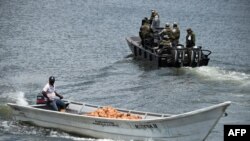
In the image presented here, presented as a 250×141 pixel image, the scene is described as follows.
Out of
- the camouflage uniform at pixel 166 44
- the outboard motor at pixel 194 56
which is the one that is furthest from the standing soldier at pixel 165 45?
the outboard motor at pixel 194 56

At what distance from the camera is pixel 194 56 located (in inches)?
1490

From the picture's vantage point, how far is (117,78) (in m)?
37.1

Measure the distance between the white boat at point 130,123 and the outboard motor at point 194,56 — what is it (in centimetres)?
1141

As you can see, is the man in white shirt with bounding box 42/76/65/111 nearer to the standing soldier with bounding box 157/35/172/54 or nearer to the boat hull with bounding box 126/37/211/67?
the boat hull with bounding box 126/37/211/67

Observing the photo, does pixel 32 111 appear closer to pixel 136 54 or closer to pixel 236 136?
pixel 236 136

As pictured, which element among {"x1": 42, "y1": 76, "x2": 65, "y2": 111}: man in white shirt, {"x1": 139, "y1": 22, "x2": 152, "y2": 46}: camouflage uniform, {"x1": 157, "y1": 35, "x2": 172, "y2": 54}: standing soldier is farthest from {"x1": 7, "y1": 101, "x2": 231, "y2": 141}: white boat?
{"x1": 139, "y1": 22, "x2": 152, "y2": 46}: camouflage uniform

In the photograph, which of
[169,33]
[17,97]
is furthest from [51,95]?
[169,33]

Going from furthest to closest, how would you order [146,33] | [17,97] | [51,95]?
[146,33], [17,97], [51,95]

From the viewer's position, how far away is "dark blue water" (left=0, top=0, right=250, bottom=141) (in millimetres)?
31969

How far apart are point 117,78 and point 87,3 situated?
3356 centimetres

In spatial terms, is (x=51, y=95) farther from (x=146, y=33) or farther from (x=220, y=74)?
(x=146, y=33)

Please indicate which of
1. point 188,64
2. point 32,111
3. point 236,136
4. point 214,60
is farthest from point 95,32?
point 236,136

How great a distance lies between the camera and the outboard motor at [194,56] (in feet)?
124

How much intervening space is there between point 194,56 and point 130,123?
46.9 feet
